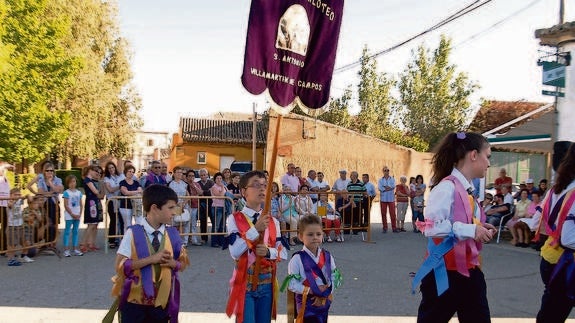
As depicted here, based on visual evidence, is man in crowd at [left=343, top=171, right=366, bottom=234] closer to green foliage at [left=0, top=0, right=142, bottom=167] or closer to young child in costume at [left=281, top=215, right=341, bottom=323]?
young child in costume at [left=281, top=215, right=341, bottom=323]

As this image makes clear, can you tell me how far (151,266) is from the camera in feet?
10.7

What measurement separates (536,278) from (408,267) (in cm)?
203

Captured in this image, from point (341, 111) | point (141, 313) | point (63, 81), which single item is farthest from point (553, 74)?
point (341, 111)

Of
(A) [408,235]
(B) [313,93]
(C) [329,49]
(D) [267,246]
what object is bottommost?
(A) [408,235]

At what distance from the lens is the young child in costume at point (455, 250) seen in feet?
10.7

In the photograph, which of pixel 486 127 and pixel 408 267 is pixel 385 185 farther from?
pixel 486 127

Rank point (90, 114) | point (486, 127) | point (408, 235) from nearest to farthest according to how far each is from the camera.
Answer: point (408, 235), point (90, 114), point (486, 127)

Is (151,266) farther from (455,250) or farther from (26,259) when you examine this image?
(26,259)

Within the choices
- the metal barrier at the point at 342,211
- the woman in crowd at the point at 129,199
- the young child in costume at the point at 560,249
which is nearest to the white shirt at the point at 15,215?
the woman in crowd at the point at 129,199

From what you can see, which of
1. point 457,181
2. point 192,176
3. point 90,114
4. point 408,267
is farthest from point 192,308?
point 90,114

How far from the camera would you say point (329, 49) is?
12.8 feet

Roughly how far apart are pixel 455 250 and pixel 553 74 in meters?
10.1

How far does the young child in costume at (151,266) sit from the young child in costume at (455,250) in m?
1.68

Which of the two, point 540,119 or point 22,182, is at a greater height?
point 540,119
